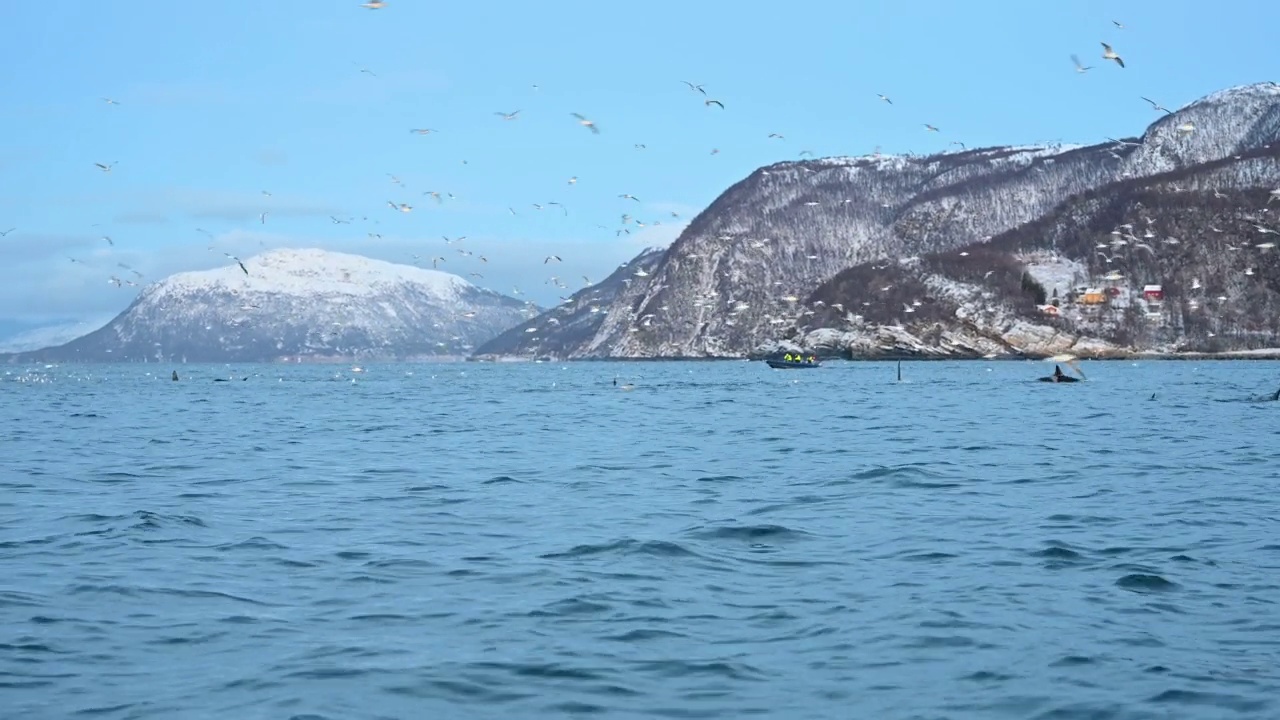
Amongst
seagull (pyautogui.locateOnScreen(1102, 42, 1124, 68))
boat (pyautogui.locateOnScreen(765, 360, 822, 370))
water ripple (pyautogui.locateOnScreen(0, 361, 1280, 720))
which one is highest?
seagull (pyautogui.locateOnScreen(1102, 42, 1124, 68))

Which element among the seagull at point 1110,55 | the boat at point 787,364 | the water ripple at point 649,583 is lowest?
the water ripple at point 649,583

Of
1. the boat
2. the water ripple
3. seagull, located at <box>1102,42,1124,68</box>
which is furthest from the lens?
the boat

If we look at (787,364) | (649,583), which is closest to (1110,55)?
(649,583)

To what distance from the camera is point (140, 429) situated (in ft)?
171

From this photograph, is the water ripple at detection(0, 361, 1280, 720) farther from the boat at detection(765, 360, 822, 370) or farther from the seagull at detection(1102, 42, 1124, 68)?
the boat at detection(765, 360, 822, 370)

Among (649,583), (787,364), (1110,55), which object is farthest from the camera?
(787,364)

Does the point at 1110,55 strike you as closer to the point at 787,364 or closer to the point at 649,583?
the point at 649,583

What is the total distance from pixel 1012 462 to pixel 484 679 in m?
23.4

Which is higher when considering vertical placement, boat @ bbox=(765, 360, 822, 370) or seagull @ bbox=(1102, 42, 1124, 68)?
seagull @ bbox=(1102, 42, 1124, 68)

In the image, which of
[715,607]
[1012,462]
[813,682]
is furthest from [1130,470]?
[813,682]

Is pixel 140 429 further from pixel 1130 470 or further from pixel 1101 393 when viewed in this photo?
pixel 1101 393

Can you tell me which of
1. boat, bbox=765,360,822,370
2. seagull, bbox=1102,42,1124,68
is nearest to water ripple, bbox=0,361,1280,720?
seagull, bbox=1102,42,1124,68

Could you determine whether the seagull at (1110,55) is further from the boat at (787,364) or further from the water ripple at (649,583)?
the boat at (787,364)

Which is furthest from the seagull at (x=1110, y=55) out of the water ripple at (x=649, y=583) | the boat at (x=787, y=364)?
the boat at (x=787, y=364)
